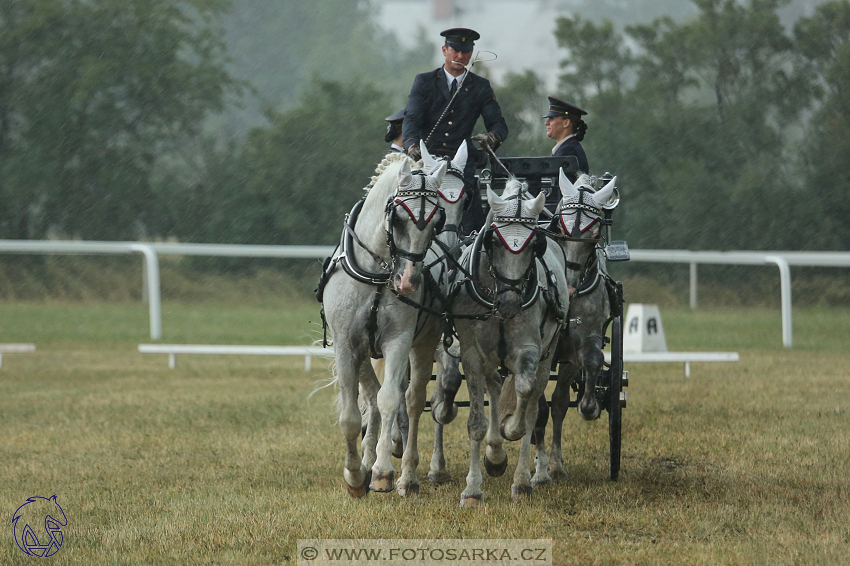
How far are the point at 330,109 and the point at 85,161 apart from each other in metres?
6.72

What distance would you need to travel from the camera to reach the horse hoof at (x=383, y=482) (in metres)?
5.30

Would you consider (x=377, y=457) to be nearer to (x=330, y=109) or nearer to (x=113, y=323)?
(x=113, y=323)

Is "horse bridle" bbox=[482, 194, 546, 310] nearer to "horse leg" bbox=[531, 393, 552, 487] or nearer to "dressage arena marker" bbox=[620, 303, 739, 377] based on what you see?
"horse leg" bbox=[531, 393, 552, 487]

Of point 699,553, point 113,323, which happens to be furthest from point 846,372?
point 113,323

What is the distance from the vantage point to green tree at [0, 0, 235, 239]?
24906mm

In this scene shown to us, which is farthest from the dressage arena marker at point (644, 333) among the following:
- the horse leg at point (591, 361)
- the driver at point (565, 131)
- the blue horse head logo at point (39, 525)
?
the blue horse head logo at point (39, 525)

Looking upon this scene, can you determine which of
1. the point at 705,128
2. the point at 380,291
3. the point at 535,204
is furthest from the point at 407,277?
the point at 705,128

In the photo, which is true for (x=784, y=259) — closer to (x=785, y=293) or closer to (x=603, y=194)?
(x=785, y=293)

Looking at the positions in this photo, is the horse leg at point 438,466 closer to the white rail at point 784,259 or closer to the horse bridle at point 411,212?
the horse bridle at point 411,212

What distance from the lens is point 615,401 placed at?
619cm

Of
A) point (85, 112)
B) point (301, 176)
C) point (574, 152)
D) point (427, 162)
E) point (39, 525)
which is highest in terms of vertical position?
point (85, 112)

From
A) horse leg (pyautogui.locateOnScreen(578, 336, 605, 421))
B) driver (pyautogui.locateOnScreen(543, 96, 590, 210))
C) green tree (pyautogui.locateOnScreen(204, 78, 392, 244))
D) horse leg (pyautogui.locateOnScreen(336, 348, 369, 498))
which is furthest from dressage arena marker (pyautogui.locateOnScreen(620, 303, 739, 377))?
green tree (pyautogui.locateOnScreen(204, 78, 392, 244))

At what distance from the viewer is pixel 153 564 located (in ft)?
14.7

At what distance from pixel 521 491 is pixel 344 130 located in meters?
21.7
